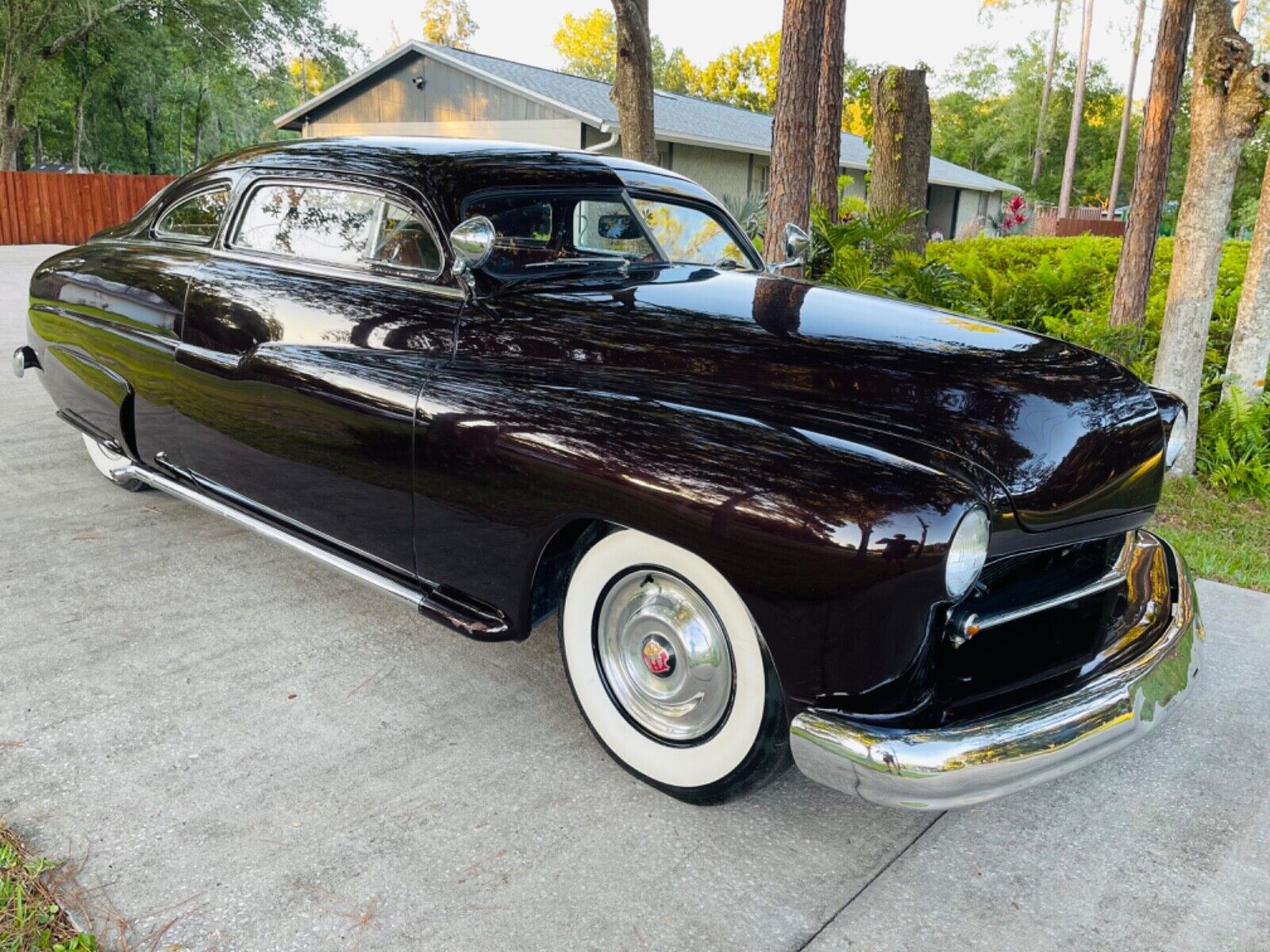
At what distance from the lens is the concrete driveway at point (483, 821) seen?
2082 mm

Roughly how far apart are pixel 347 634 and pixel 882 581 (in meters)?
2.07

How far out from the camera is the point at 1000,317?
8.55 m

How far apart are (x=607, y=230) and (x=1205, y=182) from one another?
3830 mm

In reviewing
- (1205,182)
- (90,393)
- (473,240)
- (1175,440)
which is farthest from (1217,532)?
(90,393)

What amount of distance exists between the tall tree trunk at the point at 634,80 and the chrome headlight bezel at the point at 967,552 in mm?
6421

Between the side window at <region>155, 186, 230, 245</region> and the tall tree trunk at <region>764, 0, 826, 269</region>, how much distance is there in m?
3.66

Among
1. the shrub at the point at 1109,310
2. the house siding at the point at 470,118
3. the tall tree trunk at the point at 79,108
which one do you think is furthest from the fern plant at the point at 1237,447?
the tall tree trunk at the point at 79,108

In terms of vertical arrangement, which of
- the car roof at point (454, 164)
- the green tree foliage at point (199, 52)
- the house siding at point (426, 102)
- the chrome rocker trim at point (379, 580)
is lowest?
the chrome rocker trim at point (379, 580)

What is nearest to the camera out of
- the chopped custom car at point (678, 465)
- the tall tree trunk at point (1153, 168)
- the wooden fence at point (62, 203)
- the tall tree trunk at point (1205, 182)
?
the chopped custom car at point (678, 465)

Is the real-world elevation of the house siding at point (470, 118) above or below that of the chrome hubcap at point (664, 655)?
above

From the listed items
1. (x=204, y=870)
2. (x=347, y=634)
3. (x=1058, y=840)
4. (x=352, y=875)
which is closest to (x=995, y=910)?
(x=1058, y=840)

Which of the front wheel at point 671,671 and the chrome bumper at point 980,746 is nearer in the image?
the chrome bumper at point 980,746

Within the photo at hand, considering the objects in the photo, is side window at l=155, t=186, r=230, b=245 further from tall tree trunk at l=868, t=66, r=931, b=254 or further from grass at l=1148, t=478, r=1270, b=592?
tall tree trunk at l=868, t=66, r=931, b=254

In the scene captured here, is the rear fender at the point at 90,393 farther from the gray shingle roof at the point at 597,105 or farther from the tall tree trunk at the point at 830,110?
the gray shingle roof at the point at 597,105
